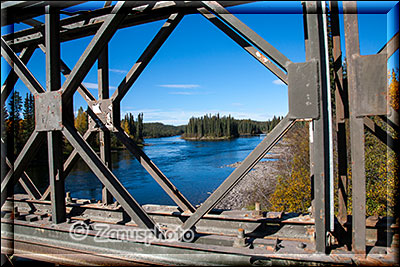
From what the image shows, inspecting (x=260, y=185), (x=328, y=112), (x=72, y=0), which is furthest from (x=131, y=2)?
(x=260, y=185)

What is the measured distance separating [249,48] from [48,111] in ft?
7.69

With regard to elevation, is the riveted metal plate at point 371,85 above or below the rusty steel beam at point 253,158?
above

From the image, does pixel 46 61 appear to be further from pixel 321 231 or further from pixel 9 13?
pixel 321 231

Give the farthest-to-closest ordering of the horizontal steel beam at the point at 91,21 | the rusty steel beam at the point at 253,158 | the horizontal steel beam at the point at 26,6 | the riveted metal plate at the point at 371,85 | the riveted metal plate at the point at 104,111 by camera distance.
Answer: the riveted metal plate at the point at 104,111 → the horizontal steel beam at the point at 91,21 → the horizontal steel beam at the point at 26,6 → the rusty steel beam at the point at 253,158 → the riveted metal plate at the point at 371,85

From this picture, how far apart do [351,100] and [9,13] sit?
12.1 feet

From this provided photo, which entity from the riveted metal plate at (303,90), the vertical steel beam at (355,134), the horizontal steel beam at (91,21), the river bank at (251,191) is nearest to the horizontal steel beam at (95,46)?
the horizontal steel beam at (91,21)

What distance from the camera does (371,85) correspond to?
2195mm

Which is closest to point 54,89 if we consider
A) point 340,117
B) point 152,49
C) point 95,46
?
point 95,46

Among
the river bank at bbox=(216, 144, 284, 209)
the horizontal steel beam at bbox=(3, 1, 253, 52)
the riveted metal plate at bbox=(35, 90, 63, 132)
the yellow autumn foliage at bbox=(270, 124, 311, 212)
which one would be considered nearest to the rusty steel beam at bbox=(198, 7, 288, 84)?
the horizontal steel beam at bbox=(3, 1, 253, 52)

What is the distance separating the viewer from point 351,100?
224 cm

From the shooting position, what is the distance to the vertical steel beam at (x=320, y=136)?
2.22 metres

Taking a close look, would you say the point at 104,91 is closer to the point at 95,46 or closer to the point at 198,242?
the point at 95,46

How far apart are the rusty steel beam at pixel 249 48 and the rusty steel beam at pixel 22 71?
210 centimetres

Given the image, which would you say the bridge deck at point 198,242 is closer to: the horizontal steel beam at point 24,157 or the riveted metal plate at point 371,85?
the horizontal steel beam at point 24,157
